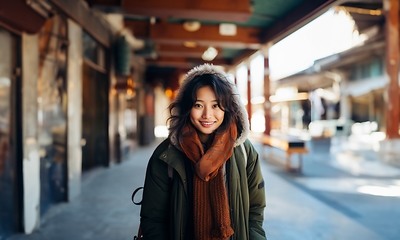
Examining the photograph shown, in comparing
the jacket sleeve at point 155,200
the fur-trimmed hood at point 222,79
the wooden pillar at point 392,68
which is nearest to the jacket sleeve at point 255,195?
the fur-trimmed hood at point 222,79

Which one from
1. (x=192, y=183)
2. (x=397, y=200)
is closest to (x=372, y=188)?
(x=397, y=200)

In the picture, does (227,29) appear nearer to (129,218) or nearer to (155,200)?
(129,218)

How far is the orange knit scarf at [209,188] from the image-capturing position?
1.52 m

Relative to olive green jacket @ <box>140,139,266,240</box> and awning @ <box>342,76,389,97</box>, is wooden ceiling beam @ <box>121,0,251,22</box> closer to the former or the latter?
olive green jacket @ <box>140,139,266,240</box>

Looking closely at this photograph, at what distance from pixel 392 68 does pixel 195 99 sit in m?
8.13

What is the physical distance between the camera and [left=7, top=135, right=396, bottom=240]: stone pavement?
325cm

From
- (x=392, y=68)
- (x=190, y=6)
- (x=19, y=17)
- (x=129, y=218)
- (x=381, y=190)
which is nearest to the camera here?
(x=19, y=17)

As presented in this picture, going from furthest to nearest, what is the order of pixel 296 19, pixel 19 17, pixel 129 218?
pixel 296 19 → pixel 129 218 → pixel 19 17

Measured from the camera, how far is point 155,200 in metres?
1.60

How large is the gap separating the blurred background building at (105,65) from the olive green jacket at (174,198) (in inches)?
61.8

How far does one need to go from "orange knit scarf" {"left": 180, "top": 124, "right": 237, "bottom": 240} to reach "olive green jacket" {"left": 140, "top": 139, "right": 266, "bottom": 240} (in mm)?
→ 57

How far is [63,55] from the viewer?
4.38 metres

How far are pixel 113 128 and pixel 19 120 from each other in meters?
4.18

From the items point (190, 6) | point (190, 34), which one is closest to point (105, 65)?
point (190, 34)
